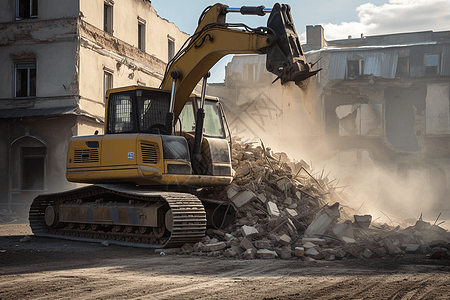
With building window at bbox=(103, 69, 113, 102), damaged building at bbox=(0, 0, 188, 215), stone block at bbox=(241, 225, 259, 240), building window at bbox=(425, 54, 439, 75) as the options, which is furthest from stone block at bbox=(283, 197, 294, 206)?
building window at bbox=(425, 54, 439, 75)

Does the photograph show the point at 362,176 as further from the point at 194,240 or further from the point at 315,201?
the point at 194,240

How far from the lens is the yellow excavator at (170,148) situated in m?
8.73

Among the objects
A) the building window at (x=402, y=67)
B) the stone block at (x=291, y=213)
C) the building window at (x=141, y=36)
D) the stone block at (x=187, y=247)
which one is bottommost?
the stone block at (x=187, y=247)

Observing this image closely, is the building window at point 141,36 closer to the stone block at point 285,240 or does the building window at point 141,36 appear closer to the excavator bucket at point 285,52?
the excavator bucket at point 285,52

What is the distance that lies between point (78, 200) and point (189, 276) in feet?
19.1

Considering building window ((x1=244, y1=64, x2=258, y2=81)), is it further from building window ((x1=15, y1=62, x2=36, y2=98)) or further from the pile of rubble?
the pile of rubble

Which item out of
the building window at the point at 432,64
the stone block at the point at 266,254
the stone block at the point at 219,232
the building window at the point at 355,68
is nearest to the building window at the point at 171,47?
the building window at the point at 355,68

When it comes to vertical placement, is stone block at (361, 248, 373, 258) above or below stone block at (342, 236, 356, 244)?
below

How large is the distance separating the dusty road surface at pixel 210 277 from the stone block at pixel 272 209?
235cm

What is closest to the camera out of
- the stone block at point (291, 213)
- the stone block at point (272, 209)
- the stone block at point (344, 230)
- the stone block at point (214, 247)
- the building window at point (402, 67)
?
the stone block at point (214, 247)

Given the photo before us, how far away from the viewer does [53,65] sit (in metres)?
20.6

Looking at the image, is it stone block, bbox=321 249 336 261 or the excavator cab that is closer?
stone block, bbox=321 249 336 261

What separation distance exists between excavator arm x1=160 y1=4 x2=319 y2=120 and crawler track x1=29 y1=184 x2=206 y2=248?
178cm

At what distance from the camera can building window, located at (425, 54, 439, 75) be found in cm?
2972
